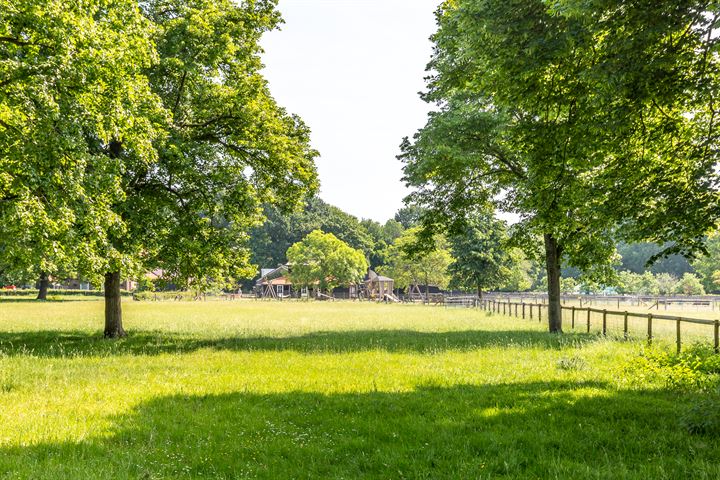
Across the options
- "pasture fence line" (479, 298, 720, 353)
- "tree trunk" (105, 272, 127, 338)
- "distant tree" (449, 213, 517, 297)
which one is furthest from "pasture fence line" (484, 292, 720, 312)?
"tree trunk" (105, 272, 127, 338)

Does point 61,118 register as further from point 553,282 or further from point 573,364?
point 553,282

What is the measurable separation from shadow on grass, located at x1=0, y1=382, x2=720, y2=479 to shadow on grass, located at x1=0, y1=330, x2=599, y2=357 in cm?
763

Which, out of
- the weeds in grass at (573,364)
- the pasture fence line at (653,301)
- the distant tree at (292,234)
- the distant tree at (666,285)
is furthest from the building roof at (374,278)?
the weeds in grass at (573,364)

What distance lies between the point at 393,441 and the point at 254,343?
502 inches

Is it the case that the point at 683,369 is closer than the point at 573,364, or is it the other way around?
the point at 683,369

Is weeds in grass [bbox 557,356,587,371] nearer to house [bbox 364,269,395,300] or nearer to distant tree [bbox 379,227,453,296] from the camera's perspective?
distant tree [bbox 379,227,453,296]

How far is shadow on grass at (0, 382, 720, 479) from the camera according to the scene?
582cm

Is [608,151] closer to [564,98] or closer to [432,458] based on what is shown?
[564,98]

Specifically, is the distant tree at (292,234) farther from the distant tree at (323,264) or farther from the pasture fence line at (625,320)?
the pasture fence line at (625,320)

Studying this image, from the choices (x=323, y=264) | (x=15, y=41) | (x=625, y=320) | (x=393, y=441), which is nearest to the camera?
(x=393, y=441)

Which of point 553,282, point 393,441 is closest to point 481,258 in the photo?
point 553,282

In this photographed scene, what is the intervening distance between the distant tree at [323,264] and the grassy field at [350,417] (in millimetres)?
68337

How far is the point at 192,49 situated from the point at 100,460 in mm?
15345

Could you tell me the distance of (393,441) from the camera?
22.6 feet
